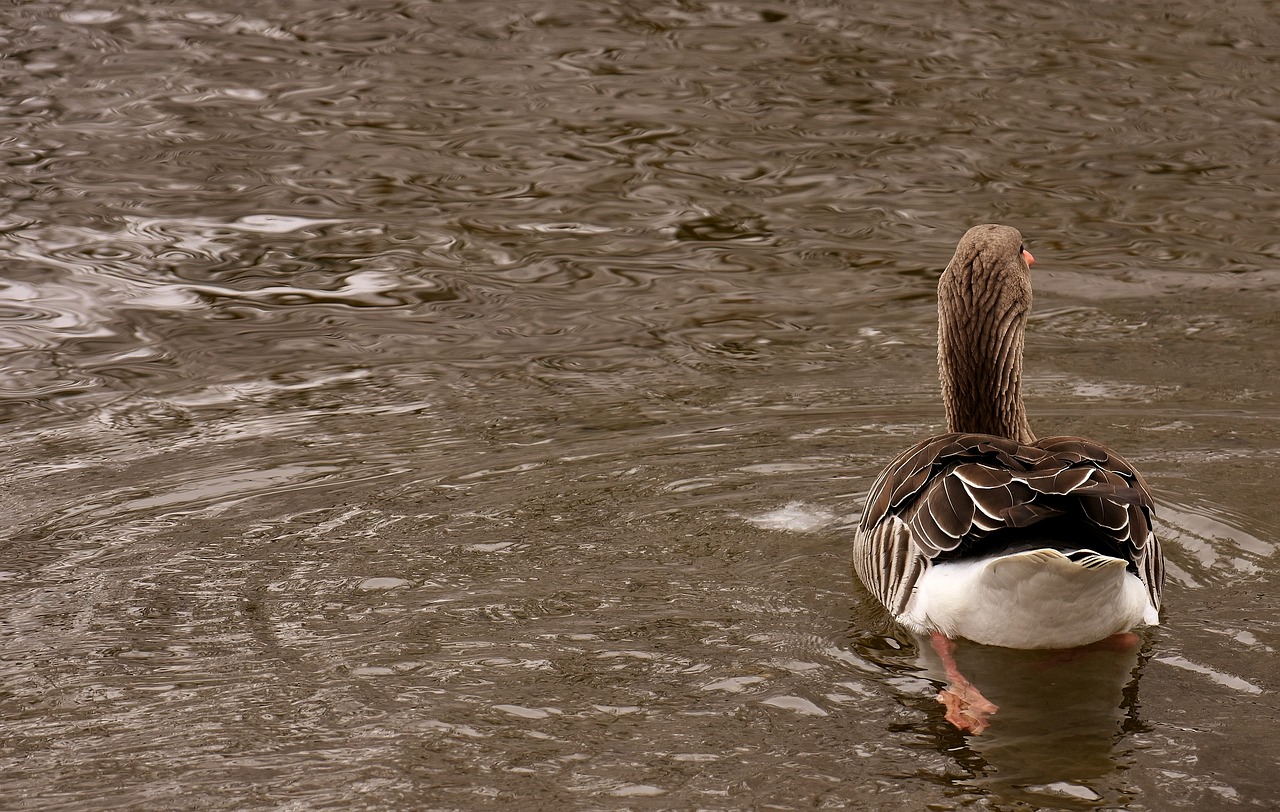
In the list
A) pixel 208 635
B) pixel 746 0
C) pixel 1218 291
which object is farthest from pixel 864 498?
pixel 746 0

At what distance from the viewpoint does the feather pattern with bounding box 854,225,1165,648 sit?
502 cm

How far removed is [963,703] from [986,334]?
201 cm

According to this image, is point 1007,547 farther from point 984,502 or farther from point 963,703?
point 963,703

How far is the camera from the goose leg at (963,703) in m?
4.93

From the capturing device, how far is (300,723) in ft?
15.9

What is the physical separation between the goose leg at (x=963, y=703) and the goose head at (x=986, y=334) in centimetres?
146

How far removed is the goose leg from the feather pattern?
202 millimetres

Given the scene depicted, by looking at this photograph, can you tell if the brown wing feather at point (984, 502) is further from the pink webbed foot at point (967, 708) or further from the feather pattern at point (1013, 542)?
the pink webbed foot at point (967, 708)

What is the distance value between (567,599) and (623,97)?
8909mm

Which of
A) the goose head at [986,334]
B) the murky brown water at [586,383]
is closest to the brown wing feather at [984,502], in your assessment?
the murky brown water at [586,383]

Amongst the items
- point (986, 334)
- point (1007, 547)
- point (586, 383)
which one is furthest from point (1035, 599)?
point (586, 383)

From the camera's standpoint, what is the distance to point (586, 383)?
28.1 ft

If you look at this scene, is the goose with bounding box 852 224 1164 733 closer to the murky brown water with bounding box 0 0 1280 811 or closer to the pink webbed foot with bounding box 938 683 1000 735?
the pink webbed foot with bounding box 938 683 1000 735

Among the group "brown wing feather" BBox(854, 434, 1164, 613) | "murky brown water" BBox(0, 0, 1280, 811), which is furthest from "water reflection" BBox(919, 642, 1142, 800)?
"brown wing feather" BBox(854, 434, 1164, 613)
